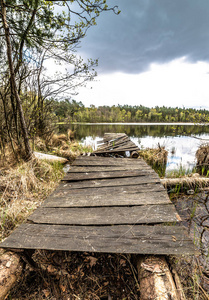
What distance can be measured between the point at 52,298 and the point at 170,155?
34.2 ft

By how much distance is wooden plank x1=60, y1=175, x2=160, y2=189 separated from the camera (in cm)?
304

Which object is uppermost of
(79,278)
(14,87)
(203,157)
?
(14,87)

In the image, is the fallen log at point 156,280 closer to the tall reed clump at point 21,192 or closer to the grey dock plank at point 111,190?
the grey dock plank at point 111,190

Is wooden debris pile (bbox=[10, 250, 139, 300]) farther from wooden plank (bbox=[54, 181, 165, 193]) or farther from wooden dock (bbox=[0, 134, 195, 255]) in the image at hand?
wooden plank (bbox=[54, 181, 165, 193])

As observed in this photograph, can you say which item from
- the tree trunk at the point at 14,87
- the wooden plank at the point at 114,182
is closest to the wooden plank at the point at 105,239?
the wooden plank at the point at 114,182

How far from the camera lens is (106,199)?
2.46 meters

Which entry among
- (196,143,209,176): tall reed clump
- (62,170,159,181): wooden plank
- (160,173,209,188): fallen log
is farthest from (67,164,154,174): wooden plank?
(196,143,209,176): tall reed clump

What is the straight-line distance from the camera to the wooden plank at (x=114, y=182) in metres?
3.04

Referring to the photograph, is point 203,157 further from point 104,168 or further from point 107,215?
point 107,215

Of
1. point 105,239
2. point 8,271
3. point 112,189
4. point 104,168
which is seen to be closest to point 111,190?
point 112,189

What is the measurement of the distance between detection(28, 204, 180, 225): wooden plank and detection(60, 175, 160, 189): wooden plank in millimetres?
820

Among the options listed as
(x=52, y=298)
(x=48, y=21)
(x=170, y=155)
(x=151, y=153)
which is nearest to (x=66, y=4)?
(x=48, y=21)

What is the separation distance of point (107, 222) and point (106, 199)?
0.58m

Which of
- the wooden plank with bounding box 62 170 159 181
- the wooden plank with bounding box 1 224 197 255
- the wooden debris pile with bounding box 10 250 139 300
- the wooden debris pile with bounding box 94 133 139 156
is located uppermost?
the wooden debris pile with bounding box 94 133 139 156
